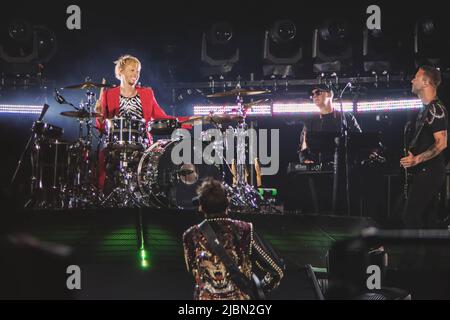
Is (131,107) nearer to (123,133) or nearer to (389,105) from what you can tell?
(123,133)

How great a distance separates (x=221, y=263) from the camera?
4.76 meters

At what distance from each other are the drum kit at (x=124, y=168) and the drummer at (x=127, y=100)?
0.53 feet

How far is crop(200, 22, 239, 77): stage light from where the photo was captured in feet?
41.3

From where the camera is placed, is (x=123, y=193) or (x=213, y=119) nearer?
(x=123, y=193)

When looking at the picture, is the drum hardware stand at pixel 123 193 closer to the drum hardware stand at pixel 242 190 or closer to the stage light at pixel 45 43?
the drum hardware stand at pixel 242 190

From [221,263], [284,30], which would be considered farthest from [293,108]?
[221,263]

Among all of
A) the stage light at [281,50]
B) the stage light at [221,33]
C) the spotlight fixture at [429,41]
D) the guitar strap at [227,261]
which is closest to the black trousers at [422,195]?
the guitar strap at [227,261]

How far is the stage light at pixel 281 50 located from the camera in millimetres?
12461

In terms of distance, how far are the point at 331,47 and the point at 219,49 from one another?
7.10ft

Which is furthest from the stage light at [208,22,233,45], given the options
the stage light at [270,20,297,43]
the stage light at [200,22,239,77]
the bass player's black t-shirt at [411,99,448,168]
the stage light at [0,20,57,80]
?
the bass player's black t-shirt at [411,99,448,168]

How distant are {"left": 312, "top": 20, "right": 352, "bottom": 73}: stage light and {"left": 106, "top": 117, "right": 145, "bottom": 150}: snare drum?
4.55 m

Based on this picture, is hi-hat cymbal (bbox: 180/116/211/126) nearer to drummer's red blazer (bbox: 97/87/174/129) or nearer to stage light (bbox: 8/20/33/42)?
drummer's red blazer (bbox: 97/87/174/129)
